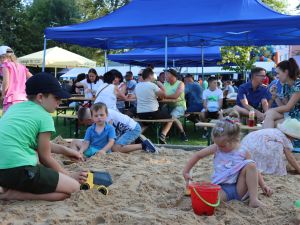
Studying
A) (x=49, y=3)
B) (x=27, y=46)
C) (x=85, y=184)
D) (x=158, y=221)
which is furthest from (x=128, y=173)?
(x=49, y=3)

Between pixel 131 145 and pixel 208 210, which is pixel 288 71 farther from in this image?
pixel 208 210

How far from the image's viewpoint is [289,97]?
20.3 ft

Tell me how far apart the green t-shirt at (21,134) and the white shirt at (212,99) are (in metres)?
Result: 5.97

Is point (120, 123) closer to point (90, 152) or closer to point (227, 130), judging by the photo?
point (90, 152)

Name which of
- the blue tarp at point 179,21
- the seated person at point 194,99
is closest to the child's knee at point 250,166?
the blue tarp at point 179,21

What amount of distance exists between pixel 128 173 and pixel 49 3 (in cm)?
3912

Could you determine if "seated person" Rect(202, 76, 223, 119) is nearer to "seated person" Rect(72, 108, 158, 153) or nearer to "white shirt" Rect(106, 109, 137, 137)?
"seated person" Rect(72, 108, 158, 153)

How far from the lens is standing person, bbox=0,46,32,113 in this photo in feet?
21.2

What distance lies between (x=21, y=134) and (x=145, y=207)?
115 centimetres

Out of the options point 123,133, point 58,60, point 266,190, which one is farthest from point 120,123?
point 58,60

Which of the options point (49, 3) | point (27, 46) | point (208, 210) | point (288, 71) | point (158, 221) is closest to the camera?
point (158, 221)

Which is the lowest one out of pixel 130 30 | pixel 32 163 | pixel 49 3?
pixel 32 163

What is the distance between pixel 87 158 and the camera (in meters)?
5.34

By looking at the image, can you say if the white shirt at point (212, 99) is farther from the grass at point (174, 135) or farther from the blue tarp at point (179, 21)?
the blue tarp at point (179, 21)
